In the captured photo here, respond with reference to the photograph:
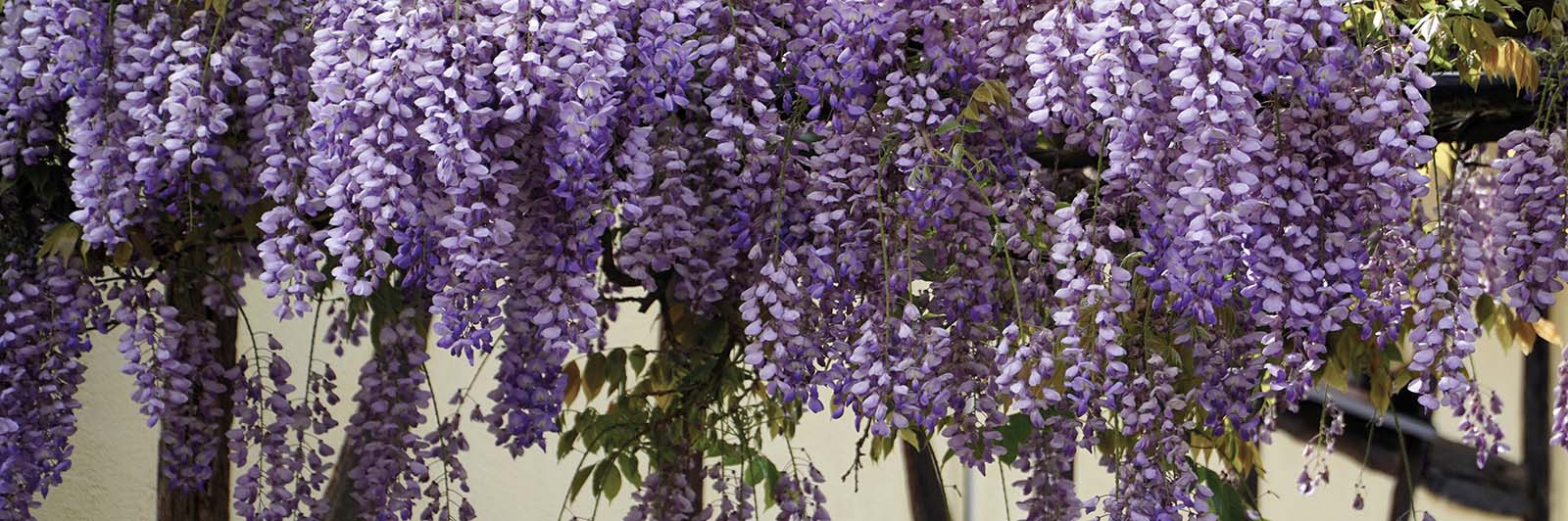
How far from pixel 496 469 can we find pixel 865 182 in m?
1.96

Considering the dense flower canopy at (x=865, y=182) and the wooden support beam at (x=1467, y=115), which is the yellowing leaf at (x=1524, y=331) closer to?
the wooden support beam at (x=1467, y=115)

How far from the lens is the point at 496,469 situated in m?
3.16

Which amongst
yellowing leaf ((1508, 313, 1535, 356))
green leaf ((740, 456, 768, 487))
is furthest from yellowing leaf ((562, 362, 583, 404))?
yellowing leaf ((1508, 313, 1535, 356))

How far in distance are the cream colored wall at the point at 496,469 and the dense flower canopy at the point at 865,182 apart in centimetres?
140

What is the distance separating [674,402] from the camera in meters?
1.91

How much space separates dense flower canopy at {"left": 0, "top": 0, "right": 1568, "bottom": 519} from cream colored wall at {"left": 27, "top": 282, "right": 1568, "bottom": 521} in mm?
1400

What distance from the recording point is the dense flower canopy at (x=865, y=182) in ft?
4.09

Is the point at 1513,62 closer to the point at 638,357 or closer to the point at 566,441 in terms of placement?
the point at 638,357

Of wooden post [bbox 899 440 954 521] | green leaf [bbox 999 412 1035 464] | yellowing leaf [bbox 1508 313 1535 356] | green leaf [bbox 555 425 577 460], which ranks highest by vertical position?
wooden post [bbox 899 440 954 521]

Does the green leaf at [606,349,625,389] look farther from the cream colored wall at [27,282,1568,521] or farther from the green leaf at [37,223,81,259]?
the cream colored wall at [27,282,1568,521]

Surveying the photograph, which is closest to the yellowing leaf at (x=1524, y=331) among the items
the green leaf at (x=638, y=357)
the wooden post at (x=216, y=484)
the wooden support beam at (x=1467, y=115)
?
the wooden support beam at (x=1467, y=115)

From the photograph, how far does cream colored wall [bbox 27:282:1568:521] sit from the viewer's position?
3.00 m

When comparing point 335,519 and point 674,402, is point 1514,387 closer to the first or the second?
point 674,402

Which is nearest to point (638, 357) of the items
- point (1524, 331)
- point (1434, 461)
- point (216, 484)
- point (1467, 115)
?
point (216, 484)
